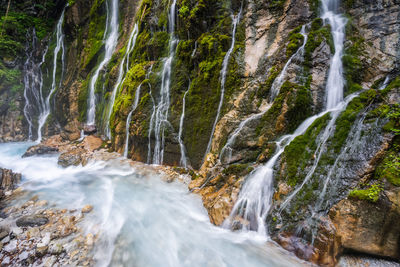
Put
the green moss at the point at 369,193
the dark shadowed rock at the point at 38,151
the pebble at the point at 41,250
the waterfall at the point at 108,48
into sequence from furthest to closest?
the waterfall at the point at 108,48
the dark shadowed rock at the point at 38,151
the pebble at the point at 41,250
the green moss at the point at 369,193

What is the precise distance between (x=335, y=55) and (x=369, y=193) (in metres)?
3.77

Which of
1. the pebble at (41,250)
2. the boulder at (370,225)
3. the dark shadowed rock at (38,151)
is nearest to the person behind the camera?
the boulder at (370,225)

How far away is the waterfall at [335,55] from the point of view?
4695 mm

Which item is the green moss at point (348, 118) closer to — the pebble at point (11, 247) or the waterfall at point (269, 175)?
the waterfall at point (269, 175)

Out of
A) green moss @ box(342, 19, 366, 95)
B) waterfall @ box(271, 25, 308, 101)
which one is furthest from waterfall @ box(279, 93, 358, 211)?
waterfall @ box(271, 25, 308, 101)

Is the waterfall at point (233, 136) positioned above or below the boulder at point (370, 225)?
above

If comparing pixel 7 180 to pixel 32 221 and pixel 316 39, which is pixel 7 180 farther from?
pixel 316 39

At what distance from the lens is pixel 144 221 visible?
16.0 ft

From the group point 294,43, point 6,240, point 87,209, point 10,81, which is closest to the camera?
point 6,240

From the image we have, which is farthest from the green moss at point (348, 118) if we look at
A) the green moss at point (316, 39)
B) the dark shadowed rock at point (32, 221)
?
the dark shadowed rock at point (32, 221)

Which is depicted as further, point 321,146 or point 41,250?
point 321,146

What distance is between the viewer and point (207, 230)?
14.4 feet

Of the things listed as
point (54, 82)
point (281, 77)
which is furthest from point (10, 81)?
point (281, 77)

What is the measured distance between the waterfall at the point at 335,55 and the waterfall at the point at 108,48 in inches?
513
